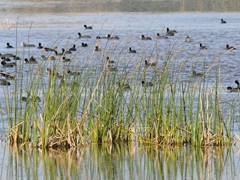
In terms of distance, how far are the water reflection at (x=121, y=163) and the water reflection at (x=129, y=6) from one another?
35375 mm

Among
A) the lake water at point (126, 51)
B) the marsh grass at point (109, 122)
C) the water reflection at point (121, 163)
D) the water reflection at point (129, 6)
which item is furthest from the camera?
the water reflection at point (129, 6)

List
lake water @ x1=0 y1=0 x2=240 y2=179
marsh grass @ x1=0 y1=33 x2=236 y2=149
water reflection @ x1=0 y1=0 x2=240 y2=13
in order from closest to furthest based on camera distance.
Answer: lake water @ x1=0 y1=0 x2=240 y2=179, marsh grass @ x1=0 y1=33 x2=236 y2=149, water reflection @ x1=0 y1=0 x2=240 y2=13

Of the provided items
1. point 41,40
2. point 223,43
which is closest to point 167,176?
point 223,43

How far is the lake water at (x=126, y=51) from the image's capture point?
838 centimetres

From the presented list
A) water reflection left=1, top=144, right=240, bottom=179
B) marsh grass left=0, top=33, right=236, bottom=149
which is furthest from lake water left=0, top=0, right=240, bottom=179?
marsh grass left=0, top=33, right=236, bottom=149

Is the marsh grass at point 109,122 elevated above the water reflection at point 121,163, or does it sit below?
above

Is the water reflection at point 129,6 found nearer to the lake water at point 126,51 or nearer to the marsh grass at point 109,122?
the lake water at point 126,51

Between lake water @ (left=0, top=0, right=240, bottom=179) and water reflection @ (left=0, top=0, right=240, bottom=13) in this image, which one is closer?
lake water @ (left=0, top=0, right=240, bottom=179)

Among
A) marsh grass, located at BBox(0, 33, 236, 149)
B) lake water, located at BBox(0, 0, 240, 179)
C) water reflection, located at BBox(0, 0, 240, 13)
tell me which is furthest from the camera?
water reflection, located at BBox(0, 0, 240, 13)

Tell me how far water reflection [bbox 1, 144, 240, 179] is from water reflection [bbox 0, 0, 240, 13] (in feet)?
116

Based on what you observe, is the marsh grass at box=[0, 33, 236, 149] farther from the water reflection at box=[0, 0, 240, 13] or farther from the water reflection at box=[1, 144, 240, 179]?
the water reflection at box=[0, 0, 240, 13]

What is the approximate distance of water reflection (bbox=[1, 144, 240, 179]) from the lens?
8102 millimetres

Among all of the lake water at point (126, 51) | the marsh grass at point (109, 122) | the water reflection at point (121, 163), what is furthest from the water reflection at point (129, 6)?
the water reflection at point (121, 163)

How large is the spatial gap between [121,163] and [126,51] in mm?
14702
